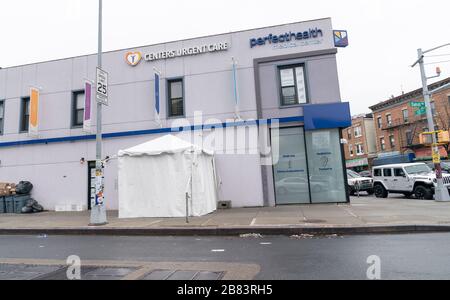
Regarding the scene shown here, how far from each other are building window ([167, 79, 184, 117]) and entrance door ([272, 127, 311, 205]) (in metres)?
5.00

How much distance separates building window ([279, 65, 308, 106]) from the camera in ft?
46.8

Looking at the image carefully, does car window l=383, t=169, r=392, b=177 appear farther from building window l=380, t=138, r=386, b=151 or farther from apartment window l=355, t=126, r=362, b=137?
apartment window l=355, t=126, r=362, b=137

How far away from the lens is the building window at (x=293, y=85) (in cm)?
1426

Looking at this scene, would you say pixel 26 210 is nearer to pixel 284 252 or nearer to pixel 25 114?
pixel 25 114

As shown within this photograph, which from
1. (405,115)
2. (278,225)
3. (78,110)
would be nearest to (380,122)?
(405,115)

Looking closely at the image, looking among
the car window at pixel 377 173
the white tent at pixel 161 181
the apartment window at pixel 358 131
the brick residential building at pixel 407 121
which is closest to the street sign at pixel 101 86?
the white tent at pixel 161 181

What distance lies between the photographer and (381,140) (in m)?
44.6

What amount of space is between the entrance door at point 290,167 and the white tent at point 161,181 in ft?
13.2

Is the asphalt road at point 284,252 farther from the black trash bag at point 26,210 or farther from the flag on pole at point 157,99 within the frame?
the flag on pole at point 157,99

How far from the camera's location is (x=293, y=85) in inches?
567

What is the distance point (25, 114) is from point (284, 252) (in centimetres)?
1744

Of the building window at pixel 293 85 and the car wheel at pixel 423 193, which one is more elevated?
the building window at pixel 293 85
